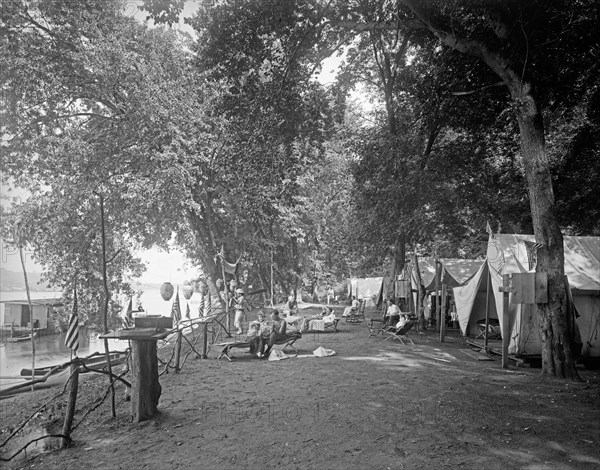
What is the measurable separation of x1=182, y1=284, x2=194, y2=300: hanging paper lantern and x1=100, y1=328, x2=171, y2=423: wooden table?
22051 mm

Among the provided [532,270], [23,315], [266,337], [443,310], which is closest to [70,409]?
[266,337]

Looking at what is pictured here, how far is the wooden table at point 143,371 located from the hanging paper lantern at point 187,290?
72.3 ft

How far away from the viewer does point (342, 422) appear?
221 inches

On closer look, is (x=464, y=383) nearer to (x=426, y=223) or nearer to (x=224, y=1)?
(x=426, y=223)

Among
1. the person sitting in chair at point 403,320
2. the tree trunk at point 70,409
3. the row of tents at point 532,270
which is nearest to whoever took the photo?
the tree trunk at point 70,409

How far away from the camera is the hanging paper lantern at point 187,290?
2735 cm

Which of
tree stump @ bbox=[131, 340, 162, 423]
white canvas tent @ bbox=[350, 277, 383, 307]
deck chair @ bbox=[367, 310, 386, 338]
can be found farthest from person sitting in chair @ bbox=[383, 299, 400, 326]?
white canvas tent @ bbox=[350, 277, 383, 307]

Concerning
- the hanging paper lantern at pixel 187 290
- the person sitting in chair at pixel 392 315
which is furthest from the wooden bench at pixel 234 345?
the hanging paper lantern at pixel 187 290

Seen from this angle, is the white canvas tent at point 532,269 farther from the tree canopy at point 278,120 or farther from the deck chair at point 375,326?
the deck chair at point 375,326

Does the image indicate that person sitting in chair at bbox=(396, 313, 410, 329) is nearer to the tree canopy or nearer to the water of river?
the tree canopy

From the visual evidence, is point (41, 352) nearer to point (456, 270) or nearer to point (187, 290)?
point (187, 290)

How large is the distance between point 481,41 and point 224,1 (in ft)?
21.9

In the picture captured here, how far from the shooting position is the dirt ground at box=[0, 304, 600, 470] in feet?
14.7

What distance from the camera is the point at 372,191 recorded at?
17125 millimetres
